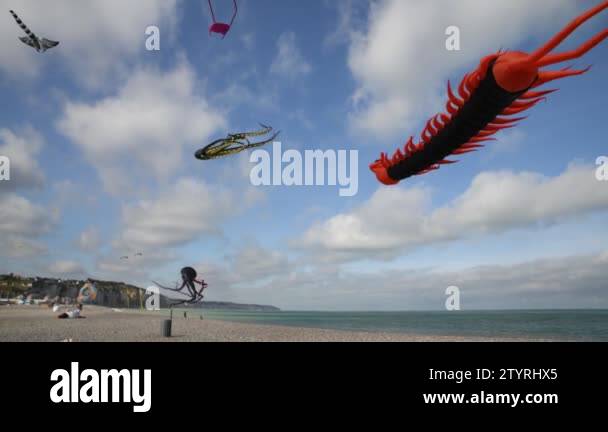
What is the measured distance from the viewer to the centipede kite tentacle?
3516mm

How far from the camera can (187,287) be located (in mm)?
18641

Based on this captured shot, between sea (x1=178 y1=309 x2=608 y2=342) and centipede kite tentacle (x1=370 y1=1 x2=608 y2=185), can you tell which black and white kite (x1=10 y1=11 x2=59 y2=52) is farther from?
sea (x1=178 y1=309 x2=608 y2=342)

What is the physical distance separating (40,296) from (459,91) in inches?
5124

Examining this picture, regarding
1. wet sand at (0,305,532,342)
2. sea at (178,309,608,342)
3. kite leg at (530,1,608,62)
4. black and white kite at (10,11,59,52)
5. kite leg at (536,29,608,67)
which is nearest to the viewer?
kite leg at (530,1,608,62)

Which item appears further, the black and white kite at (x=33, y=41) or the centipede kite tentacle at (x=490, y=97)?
the black and white kite at (x=33, y=41)

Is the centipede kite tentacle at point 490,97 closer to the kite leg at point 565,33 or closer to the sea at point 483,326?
the kite leg at point 565,33

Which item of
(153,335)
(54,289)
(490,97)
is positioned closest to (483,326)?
(153,335)

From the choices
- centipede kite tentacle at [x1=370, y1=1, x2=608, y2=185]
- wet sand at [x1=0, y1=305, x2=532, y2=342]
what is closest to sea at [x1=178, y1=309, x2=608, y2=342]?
wet sand at [x1=0, y1=305, x2=532, y2=342]

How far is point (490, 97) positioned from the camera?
4293mm

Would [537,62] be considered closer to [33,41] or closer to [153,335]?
[33,41]

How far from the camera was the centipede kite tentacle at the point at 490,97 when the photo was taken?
352cm

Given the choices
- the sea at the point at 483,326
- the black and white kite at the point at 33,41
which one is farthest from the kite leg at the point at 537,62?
the sea at the point at 483,326
